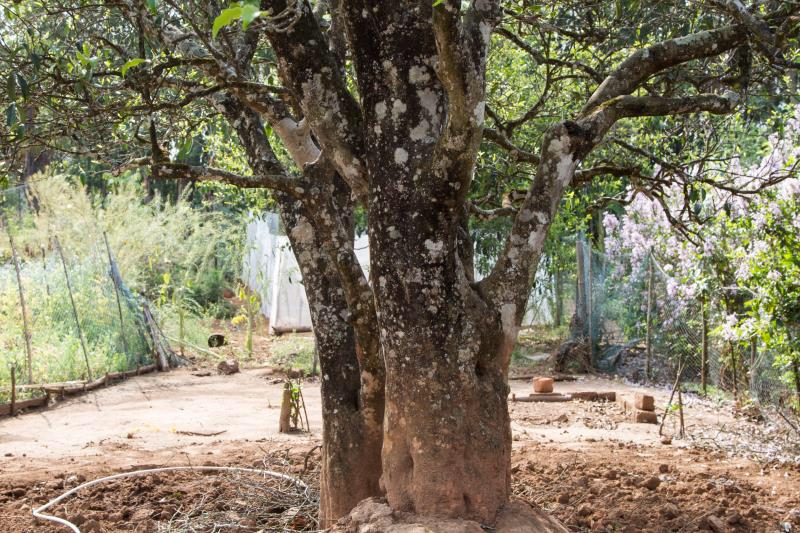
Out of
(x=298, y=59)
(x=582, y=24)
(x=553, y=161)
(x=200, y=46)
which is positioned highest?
(x=582, y=24)

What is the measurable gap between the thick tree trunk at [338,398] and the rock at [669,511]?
1.72 m

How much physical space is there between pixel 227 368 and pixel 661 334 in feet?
23.8

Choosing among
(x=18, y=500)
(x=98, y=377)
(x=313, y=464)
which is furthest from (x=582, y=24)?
(x=98, y=377)

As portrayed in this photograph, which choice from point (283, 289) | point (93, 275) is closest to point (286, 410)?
point (93, 275)

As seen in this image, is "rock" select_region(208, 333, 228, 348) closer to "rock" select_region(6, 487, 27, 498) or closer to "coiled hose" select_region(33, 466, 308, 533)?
"coiled hose" select_region(33, 466, 308, 533)

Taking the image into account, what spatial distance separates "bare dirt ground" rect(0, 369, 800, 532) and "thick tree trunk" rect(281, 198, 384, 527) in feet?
1.79

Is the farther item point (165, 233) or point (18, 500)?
point (165, 233)

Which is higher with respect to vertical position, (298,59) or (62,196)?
(62,196)

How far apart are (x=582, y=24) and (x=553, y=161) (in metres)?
2.94

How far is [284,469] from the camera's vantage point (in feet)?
19.9

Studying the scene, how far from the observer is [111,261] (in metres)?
13.8

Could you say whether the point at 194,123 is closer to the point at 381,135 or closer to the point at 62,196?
the point at 381,135

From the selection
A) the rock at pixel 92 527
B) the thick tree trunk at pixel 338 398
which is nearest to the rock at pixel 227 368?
the rock at pixel 92 527

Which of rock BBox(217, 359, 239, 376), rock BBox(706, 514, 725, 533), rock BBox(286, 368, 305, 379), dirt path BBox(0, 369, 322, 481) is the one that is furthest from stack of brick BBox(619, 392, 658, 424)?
rock BBox(217, 359, 239, 376)
